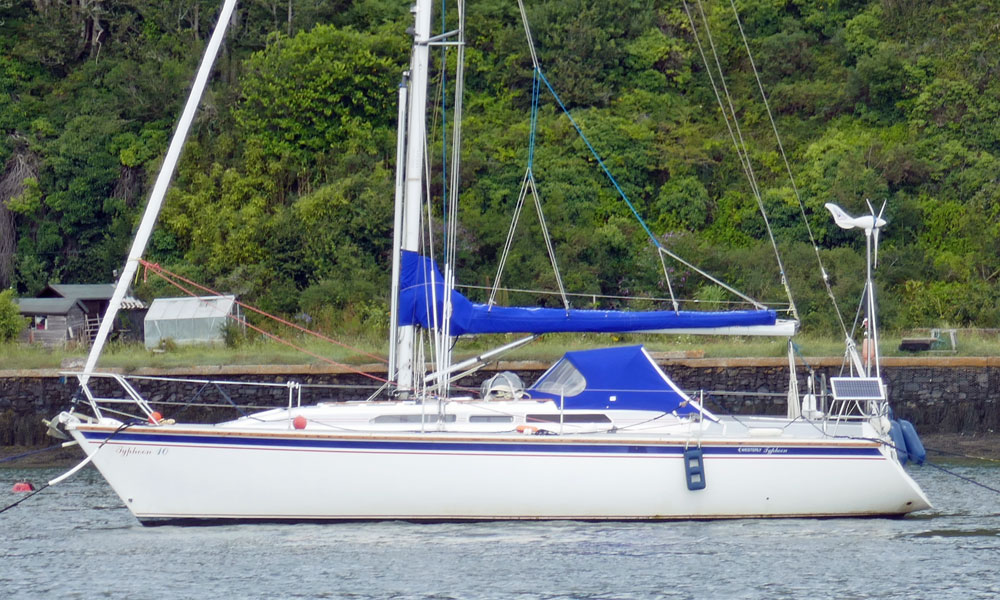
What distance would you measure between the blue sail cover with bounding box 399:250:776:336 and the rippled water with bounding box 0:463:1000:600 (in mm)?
2275

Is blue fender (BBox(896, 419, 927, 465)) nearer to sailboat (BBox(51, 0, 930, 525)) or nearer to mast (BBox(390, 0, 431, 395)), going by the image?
sailboat (BBox(51, 0, 930, 525))

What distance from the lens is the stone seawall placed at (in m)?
22.0

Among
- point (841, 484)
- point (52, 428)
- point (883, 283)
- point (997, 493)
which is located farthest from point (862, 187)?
point (52, 428)

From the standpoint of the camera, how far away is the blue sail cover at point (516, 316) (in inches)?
570

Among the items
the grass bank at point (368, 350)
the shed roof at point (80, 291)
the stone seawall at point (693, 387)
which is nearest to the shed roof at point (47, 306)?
the shed roof at point (80, 291)

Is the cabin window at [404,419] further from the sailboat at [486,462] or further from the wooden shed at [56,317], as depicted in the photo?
the wooden shed at [56,317]

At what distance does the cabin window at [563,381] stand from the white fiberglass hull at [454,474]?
0.97 meters

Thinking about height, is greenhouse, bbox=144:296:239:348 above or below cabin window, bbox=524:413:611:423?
above

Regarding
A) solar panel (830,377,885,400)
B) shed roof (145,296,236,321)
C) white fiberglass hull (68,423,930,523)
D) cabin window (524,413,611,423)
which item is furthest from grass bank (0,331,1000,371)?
solar panel (830,377,885,400)

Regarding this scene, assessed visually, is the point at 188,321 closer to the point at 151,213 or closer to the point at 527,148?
the point at 527,148

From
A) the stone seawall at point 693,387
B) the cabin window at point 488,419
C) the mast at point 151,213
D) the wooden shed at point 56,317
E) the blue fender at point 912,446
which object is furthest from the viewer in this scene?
the wooden shed at point 56,317

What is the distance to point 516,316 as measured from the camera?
14578 millimetres

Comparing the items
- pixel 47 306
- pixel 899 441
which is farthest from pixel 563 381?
pixel 47 306

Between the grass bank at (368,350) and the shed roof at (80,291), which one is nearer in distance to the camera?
the grass bank at (368,350)
